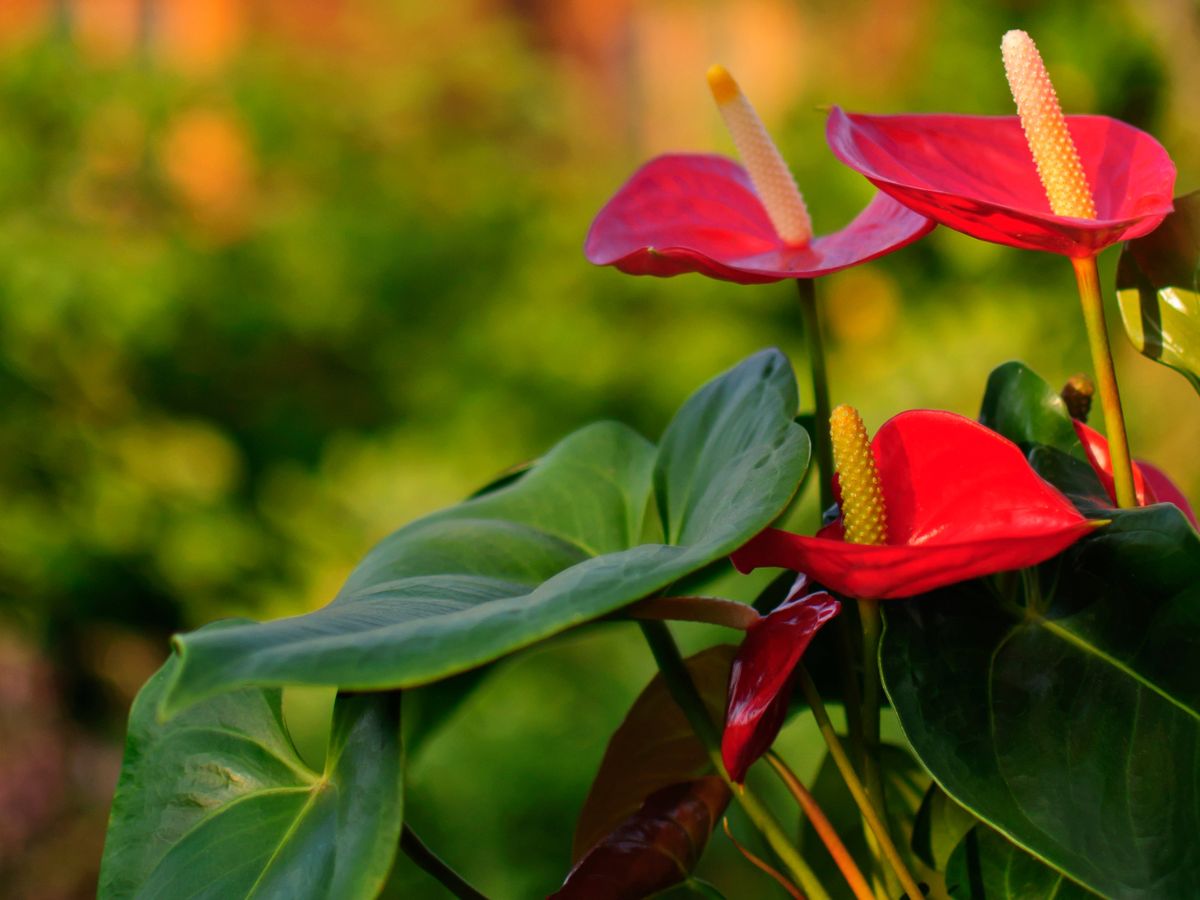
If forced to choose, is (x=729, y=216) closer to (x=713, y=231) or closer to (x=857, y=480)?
(x=713, y=231)

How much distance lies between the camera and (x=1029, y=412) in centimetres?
42

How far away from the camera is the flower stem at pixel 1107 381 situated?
1.22ft

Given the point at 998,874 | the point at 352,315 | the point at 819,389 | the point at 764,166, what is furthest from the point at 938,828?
the point at 352,315

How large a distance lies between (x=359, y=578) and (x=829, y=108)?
8.7 inches

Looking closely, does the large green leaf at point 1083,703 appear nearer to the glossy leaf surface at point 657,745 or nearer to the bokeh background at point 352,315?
the glossy leaf surface at point 657,745

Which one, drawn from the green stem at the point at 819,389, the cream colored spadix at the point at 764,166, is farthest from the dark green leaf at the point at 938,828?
the cream colored spadix at the point at 764,166

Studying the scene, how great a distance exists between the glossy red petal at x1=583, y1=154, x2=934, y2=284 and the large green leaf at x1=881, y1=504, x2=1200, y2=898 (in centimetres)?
12

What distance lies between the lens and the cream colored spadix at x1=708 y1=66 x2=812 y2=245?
1.62ft

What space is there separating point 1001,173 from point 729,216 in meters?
0.12

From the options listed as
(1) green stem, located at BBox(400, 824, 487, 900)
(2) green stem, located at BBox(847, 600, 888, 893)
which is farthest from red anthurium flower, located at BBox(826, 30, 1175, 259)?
(1) green stem, located at BBox(400, 824, 487, 900)

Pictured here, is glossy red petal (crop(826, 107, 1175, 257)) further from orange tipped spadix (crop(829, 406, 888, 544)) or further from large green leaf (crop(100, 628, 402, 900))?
large green leaf (crop(100, 628, 402, 900))

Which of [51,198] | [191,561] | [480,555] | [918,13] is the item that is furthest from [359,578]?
[918,13]

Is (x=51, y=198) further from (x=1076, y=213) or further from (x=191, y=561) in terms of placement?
(x=1076, y=213)

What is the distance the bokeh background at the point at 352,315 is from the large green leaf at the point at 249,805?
41.5 inches
